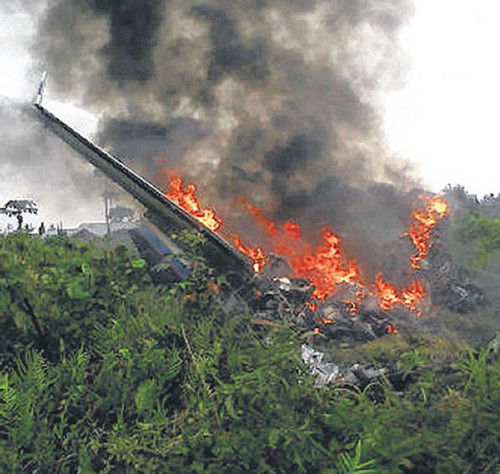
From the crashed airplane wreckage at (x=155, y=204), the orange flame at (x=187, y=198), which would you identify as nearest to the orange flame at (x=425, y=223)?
the orange flame at (x=187, y=198)

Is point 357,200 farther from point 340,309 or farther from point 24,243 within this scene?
point 24,243

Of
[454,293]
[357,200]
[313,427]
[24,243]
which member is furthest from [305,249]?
[313,427]

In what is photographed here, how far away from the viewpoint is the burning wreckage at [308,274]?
20.6ft

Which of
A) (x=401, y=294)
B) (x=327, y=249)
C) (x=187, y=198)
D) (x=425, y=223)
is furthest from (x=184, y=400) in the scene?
(x=425, y=223)

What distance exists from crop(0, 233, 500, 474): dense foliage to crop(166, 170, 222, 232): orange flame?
42.5 ft

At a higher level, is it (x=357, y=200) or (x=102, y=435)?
(x=357, y=200)

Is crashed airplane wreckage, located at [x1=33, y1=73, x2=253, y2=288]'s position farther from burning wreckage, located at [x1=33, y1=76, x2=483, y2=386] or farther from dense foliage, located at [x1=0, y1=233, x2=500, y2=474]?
dense foliage, located at [x1=0, y1=233, x2=500, y2=474]

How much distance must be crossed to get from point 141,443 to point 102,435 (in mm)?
284

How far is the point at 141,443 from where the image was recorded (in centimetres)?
243

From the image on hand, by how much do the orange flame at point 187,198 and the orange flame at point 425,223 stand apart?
29.4 feet

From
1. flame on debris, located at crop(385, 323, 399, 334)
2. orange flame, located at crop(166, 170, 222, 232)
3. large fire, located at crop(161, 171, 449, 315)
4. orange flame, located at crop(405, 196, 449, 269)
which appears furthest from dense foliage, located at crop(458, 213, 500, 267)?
orange flame, located at crop(405, 196, 449, 269)

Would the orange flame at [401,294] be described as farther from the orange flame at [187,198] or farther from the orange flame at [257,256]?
the orange flame at [187,198]

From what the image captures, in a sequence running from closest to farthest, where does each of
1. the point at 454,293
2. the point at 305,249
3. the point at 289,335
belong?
the point at 289,335, the point at 454,293, the point at 305,249

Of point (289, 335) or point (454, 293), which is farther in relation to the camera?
point (454, 293)
